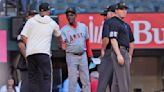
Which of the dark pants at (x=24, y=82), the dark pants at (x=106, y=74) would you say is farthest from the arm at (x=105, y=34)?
the dark pants at (x=24, y=82)

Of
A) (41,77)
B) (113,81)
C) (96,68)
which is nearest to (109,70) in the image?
(113,81)

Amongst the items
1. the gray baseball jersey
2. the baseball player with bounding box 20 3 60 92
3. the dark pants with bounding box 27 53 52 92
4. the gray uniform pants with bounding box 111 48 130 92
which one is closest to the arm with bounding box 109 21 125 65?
the gray uniform pants with bounding box 111 48 130 92

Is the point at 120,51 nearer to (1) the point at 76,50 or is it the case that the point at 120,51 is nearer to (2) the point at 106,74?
(2) the point at 106,74

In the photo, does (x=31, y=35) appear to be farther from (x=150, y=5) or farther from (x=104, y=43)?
(x=150, y=5)

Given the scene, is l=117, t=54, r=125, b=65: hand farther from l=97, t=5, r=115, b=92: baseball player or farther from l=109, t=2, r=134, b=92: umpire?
l=97, t=5, r=115, b=92: baseball player

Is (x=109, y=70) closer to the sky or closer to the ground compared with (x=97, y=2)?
closer to the ground

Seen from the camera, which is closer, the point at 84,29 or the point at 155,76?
the point at 84,29

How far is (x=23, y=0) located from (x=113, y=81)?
547cm

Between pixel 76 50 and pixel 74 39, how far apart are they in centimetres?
22

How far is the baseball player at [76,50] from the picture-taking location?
32.1 feet

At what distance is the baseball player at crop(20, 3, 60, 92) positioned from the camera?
8.33 meters

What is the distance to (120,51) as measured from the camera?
8.50 m

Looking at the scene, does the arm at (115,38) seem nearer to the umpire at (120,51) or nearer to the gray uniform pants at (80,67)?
the umpire at (120,51)

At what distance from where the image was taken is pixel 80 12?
43.1 ft
